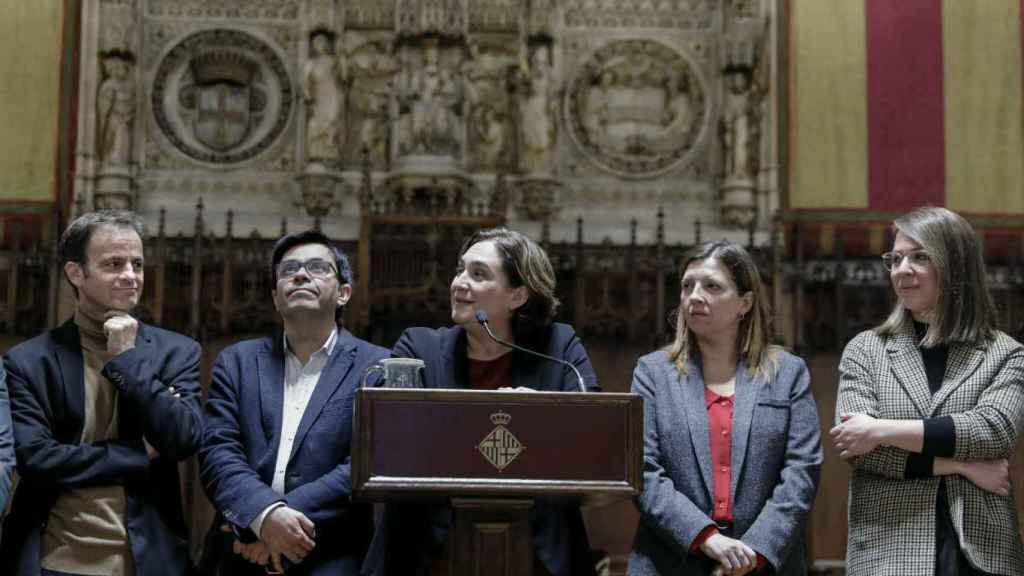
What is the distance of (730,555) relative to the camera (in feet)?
9.19

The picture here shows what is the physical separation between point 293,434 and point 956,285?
186cm

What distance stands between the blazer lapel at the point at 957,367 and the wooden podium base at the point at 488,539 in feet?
3.91

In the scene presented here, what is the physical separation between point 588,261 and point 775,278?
124 cm

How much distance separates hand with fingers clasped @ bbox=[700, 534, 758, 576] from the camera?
2799mm

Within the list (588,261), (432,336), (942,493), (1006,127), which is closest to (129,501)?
(432,336)

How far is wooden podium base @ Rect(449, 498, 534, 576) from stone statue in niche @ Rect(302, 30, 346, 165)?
5591 millimetres

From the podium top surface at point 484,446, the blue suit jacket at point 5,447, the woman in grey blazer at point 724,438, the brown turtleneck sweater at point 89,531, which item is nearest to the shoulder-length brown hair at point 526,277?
the woman in grey blazer at point 724,438

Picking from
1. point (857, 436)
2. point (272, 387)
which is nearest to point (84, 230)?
point (272, 387)

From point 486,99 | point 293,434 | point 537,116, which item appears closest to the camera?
point 293,434

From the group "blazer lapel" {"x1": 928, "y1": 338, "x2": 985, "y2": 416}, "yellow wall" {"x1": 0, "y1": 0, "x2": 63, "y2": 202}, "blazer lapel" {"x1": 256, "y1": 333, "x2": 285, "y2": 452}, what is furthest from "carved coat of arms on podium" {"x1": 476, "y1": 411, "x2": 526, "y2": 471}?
"yellow wall" {"x1": 0, "y1": 0, "x2": 63, "y2": 202}

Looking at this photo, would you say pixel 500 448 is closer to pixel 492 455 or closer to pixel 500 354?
pixel 492 455

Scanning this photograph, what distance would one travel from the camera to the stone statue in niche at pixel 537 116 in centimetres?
783

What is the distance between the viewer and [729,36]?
800cm

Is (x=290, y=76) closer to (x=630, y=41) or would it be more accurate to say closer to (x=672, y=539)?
(x=630, y=41)
